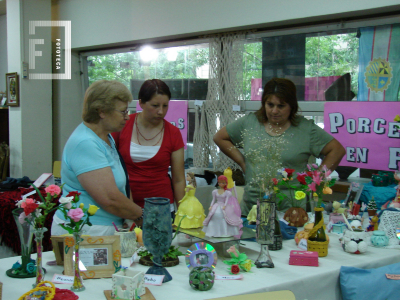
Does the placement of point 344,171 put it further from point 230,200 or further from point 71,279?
point 71,279

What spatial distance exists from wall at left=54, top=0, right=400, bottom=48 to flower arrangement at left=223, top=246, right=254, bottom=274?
75.4 inches

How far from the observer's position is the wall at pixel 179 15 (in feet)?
9.27

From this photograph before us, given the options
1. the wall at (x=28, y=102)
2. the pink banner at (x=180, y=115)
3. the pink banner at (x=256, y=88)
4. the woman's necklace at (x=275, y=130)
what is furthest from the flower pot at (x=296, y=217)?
the wall at (x=28, y=102)

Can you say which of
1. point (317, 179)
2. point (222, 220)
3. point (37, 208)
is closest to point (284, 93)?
point (317, 179)

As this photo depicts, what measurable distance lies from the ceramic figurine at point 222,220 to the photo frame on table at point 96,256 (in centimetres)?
39

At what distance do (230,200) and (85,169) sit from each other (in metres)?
0.60

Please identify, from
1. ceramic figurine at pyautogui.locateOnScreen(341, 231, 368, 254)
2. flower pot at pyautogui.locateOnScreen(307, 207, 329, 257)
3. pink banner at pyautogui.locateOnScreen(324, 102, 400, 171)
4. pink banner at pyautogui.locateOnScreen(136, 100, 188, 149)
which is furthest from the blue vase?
pink banner at pyautogui.locateOnScreen(136, 100, 188, 149)

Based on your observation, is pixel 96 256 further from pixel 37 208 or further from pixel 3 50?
pixel 3 50

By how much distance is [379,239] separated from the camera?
1.89 meters

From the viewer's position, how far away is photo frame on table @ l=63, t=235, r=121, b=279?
145 centimetres

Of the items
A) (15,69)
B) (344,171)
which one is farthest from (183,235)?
(15,69)

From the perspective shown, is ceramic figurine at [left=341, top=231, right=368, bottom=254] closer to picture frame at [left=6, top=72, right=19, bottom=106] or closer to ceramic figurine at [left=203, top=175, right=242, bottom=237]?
ceramic figurine at [left=203, top=175, right=242, bottom=237]

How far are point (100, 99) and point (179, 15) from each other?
7.68 feet

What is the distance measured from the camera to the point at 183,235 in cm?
190
